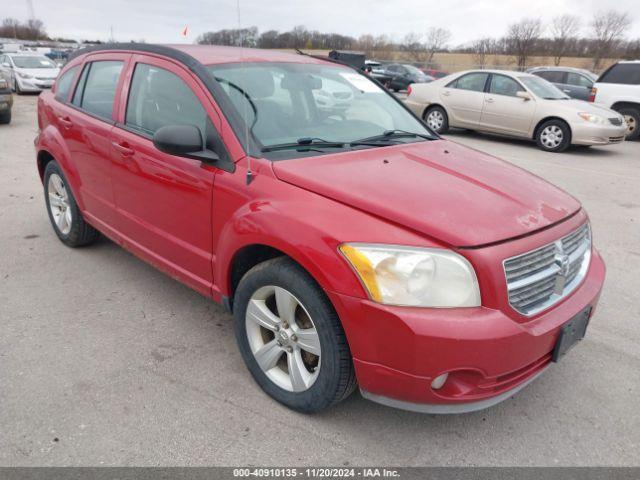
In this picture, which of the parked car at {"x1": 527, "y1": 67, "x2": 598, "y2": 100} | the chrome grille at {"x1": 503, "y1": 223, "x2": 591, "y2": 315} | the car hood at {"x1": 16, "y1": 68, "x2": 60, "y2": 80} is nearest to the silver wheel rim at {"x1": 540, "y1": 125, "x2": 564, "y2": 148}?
the parked car at {"x1": 527, "y1": 67, "x2": 598, "y2": 100}

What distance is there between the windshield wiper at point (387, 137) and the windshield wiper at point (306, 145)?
0.45ft

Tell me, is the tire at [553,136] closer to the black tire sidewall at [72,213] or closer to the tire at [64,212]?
the tire at [64,212]

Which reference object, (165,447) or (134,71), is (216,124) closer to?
(134,71)

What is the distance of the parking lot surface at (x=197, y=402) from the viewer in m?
2.30

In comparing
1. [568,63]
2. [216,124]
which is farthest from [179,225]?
[568,63]

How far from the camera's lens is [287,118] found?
117 inches

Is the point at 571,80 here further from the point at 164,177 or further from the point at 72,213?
the point at 164,177

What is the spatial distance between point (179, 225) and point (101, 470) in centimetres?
139

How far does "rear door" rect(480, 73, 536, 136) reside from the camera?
34.1 feet

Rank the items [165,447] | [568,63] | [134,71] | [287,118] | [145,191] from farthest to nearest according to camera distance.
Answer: [568,63] → [134,71] → [145,191] → [287,118] → [165,447]

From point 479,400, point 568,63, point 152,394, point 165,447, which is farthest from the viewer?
point 568,63

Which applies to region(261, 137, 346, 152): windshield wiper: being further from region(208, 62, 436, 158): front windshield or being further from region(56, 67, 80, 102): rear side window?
region(56, 67, 80, 102): rear side window

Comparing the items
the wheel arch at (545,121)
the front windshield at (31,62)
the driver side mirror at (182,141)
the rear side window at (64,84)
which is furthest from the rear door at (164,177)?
the front windshield at (31,62)

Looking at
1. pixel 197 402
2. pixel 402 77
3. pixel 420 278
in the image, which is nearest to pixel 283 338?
pixel 197 402
